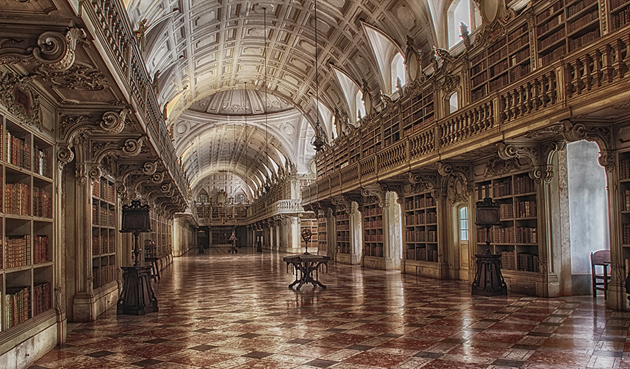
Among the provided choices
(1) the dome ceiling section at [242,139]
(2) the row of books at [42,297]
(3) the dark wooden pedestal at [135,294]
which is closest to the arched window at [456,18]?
(3) the dark wooden pedestal at [135,294]

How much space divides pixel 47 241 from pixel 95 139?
2376mm

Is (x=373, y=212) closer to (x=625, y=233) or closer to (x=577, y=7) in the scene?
(x=625, y=233)

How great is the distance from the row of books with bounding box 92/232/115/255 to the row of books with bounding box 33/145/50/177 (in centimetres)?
259

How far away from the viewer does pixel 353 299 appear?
9461 millimetres

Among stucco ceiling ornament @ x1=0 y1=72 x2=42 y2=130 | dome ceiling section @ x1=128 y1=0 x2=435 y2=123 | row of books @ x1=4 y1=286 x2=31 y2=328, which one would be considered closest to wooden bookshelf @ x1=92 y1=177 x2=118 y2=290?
row of books @ x1=4 y1=286 x2=31 y2=328

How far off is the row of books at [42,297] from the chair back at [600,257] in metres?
8.47

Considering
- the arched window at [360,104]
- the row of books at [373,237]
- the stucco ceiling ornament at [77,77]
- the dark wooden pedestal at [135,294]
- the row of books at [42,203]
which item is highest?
the arched window at [360,104]

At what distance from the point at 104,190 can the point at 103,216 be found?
1.66 feet

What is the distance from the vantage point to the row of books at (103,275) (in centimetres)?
856

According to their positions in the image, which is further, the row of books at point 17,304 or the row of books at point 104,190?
the row of books at point 104,190

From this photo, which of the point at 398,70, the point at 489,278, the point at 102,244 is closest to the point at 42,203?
the point at 102,244

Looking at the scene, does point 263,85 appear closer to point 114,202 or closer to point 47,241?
point 114,202

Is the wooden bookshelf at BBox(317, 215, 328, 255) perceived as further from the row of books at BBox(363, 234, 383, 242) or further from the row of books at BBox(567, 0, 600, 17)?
the row of books at BBox(567, 0, 600, 17)

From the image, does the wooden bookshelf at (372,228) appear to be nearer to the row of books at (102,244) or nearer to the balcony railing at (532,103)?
the balcony railing at (532,103)
